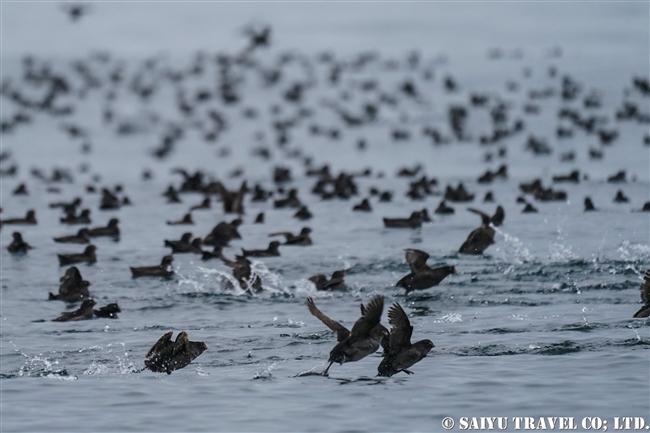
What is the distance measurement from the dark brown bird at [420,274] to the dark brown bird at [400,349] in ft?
14.0

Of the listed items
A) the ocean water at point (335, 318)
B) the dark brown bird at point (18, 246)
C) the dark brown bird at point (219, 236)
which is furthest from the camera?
the dark brown bird at point (219, 236)

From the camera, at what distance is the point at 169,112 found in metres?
57.7

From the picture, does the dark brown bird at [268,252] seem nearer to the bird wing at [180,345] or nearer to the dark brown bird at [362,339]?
the bird wing at [180,345]

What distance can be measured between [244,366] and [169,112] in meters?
47.2

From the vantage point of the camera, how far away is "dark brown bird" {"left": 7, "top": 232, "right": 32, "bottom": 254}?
20.8m

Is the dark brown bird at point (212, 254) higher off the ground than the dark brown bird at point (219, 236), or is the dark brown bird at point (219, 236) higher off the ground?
the dark brown bird at point (219, 236)

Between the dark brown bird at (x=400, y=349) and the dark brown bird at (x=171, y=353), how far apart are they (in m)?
1.89

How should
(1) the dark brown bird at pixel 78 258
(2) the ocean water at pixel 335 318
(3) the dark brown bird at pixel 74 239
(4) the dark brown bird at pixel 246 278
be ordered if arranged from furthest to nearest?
(3) the dark brown bird at pixel 74 239, (1) the dark brown bird at pixel 78 258, (4) the dark brown bird at pixel 246 278, (2) the ocean water at pixel 335 318

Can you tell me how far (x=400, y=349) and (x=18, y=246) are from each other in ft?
39.7

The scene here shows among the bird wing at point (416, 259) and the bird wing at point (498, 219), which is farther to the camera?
the bird wing at point (498, 219)

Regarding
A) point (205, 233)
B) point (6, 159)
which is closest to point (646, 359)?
point (205, 233)

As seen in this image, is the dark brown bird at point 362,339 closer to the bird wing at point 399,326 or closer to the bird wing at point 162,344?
the bird wing at point 399,326

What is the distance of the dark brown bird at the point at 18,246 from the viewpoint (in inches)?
818

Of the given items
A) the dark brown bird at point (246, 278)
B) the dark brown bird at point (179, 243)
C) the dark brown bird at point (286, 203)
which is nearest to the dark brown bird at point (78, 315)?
the dark brown bird at point (246, 278)
